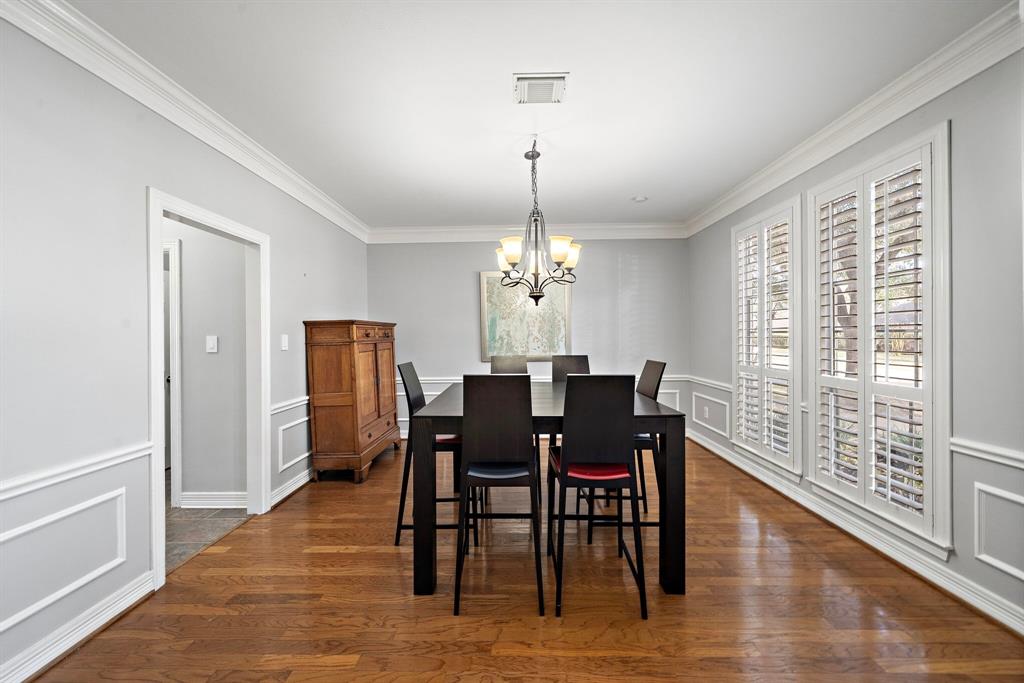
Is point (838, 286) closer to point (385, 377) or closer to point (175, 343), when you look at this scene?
point (385, 377)

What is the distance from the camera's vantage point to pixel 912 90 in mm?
2414

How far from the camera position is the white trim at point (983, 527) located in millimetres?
1976

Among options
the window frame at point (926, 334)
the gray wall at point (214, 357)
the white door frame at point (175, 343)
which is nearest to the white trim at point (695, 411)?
the window frame at point (926, 334)

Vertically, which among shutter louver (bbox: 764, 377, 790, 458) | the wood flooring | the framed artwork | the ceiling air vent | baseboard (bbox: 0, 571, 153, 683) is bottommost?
the wood flooring

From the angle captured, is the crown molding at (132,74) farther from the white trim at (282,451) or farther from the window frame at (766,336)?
the window frame at (766,336)

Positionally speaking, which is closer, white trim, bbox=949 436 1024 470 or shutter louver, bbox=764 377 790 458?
white trim, bbox=949 436 1024 470

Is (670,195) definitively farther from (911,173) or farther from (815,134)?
(911,173)

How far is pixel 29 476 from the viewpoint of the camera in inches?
68.2

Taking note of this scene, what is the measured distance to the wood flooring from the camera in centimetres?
178

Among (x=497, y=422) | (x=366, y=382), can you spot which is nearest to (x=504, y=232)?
(x=366, y=382)

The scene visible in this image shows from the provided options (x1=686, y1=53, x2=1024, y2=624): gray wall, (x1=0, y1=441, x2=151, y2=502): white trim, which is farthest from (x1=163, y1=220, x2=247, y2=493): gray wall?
(x1=686, y1=53, x2=1024, y2=624): gray wall

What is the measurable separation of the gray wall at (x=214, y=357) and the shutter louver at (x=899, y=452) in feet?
13.7

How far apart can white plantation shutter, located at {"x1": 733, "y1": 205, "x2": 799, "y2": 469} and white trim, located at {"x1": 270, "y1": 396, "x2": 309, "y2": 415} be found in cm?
391

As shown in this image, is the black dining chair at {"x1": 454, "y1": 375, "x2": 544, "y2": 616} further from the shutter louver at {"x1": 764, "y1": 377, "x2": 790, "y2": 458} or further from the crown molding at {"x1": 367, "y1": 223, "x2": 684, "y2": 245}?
the crown molding at {"x1": 367, "y1": 223, "x2": 684, "y2": 245}
